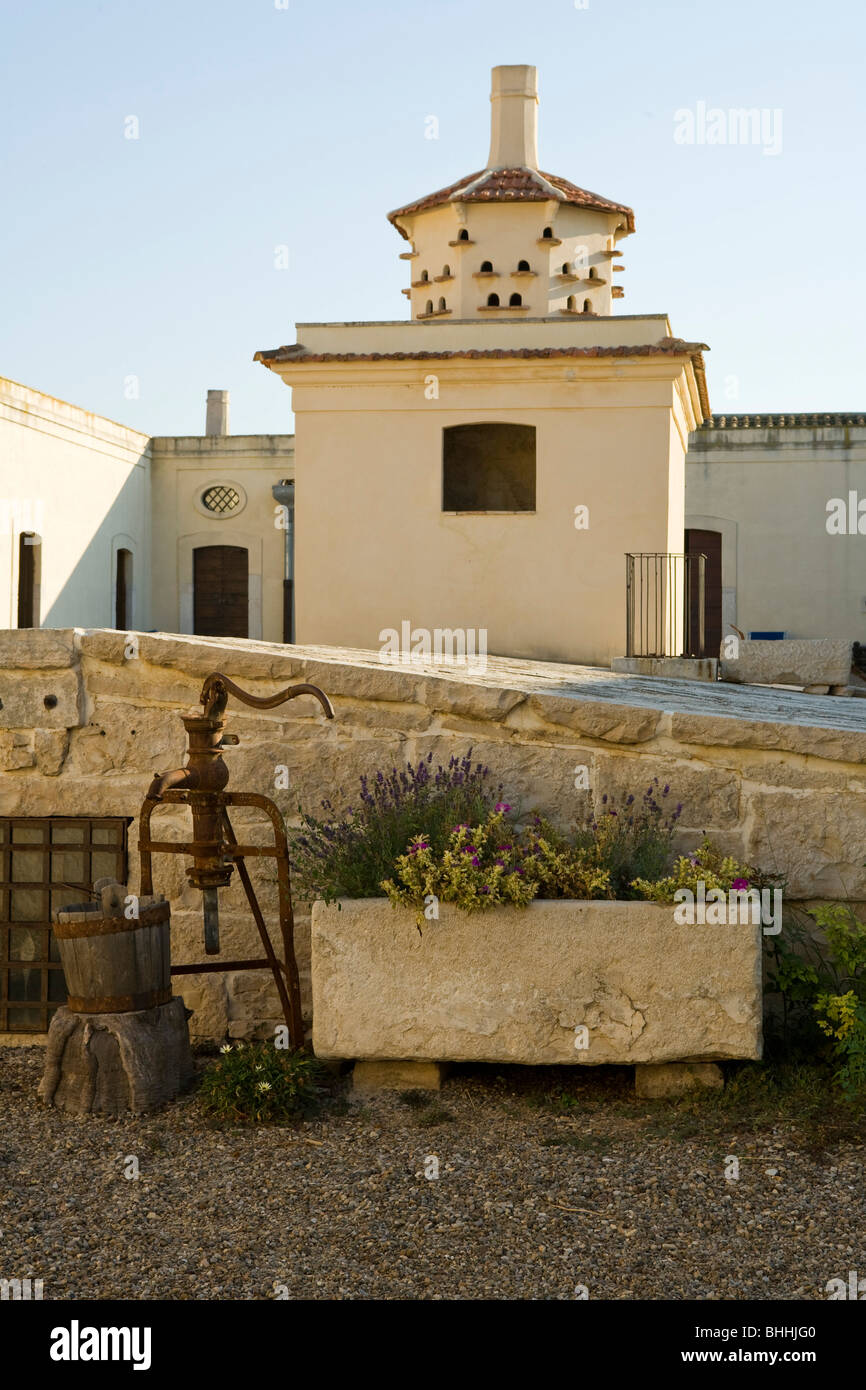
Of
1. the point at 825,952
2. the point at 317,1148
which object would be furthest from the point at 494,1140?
the point at 825,952

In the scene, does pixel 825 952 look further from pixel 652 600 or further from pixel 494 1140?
pixel 652 600

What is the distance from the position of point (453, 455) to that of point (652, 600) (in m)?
3.17

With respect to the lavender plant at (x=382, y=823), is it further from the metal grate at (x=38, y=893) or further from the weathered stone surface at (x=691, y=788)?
the metal grate at (x=38, y=893)

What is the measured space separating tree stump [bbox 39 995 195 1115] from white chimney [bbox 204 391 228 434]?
2290 cm

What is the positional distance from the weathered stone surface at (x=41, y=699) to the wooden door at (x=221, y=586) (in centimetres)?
1948

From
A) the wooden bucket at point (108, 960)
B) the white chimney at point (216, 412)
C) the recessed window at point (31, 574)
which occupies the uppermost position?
the white chimney at point (216, 412)

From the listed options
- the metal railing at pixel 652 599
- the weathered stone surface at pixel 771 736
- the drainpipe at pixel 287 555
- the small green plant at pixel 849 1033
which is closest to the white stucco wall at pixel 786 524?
the drainpipe at pixel 287 555

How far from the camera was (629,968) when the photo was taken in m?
4.44

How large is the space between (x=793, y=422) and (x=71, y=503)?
40.1 feet

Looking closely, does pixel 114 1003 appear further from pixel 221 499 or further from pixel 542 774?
pixel 221 499

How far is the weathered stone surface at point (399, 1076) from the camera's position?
4.72 metres

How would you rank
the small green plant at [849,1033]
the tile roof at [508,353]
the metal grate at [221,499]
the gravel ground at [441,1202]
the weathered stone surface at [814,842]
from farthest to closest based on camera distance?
the metal grate at [221,499] < the tile roof at [508,353] < the weathered stone surface at [814,842] < the small green plant at [849,1033] < the gravel ground at [441,1202]

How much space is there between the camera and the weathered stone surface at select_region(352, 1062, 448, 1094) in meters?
4.72

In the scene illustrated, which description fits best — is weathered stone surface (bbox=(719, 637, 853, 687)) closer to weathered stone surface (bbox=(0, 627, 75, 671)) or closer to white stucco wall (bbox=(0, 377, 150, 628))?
weathered stone surface (bbox=(0, 627, 75, 671))
